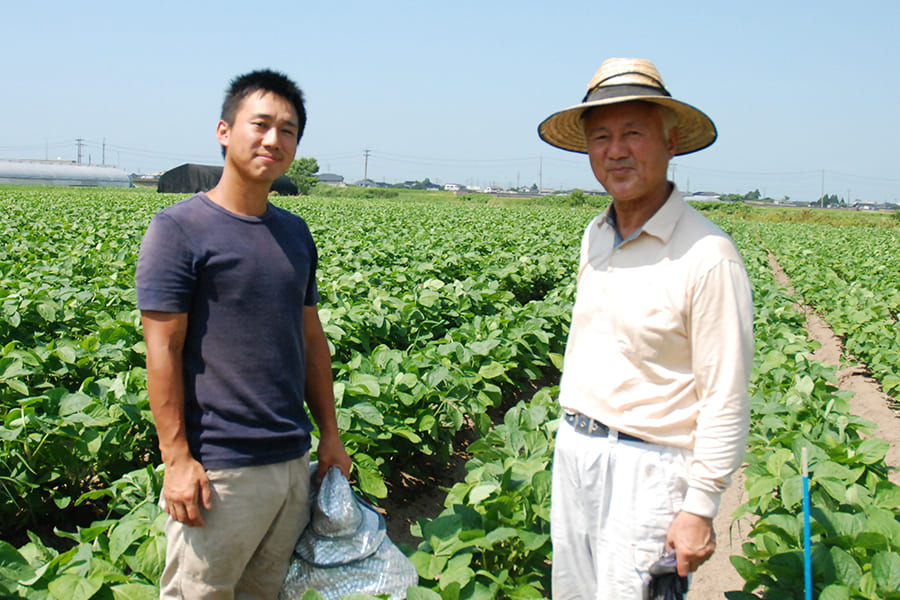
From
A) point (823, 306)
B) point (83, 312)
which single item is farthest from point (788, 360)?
point (823, 306)

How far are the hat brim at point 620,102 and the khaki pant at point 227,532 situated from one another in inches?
45.6

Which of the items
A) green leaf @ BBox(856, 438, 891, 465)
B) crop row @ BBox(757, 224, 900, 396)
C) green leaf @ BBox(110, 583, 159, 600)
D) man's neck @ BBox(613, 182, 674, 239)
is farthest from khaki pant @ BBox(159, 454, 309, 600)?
crop row @ BBox(757, 224, 900, 396)

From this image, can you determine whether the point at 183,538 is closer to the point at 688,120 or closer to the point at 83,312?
the point at 688,120

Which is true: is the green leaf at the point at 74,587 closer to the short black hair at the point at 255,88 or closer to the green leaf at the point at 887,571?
the short black hair at the point at 255,88

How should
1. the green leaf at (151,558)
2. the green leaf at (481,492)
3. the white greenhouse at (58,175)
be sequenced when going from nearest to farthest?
the green leaf at (151,558) → the green leaf at (481,492) → the white greenhouse at (58,175)

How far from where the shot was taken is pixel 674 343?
61.6 inches

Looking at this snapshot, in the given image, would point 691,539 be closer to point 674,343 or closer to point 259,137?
point 674,343

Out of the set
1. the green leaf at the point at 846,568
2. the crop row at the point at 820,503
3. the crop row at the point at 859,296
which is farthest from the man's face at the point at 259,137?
the crop row at the point at 859,296

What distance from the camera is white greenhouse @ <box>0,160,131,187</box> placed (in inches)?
2019

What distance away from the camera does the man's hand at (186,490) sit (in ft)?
5.23

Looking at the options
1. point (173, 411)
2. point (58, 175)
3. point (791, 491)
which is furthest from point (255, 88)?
point (58, 175)

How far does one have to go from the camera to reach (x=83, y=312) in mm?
4734

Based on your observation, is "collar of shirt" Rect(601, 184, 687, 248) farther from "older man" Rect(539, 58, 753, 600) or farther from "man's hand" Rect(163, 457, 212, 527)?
"man's hand" Rect(163, 457, 212, 527)

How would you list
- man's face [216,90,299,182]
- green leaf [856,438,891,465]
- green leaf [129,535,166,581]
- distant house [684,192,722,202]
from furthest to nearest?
1. distant house [684,192,722,202]
2. green leaf [856,438,891,465]
3. green leaf [129,535,166,581]
4. man's face [216,90,299,182]
